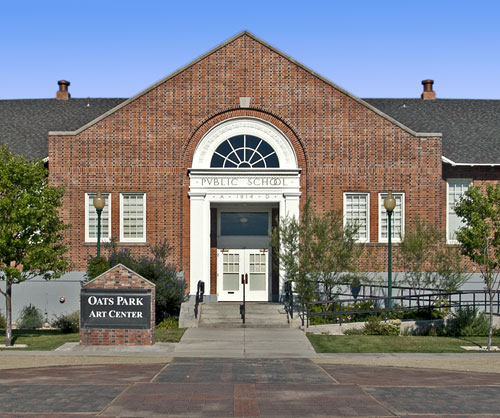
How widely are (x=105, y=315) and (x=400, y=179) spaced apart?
43.6 feet

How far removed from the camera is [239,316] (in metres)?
24.8

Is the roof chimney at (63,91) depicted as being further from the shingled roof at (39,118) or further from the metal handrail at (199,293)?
the metal handrail at (199,293)

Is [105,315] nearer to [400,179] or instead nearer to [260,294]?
[260,294]

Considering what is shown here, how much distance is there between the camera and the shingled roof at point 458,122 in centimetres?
2917

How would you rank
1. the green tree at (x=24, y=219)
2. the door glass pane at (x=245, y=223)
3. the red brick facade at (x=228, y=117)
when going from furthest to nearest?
the door glass pane at (x=245, y=223) → the red brick facade at (x=228, y=117) → the green tree at (x=24, y=219)

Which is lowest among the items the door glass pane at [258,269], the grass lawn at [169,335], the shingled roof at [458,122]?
the grass lawn at [169,335]

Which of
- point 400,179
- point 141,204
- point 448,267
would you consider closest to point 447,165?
point 400,179

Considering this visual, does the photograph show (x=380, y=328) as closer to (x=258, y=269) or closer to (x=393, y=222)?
(x=393, y=222)

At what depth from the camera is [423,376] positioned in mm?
15250

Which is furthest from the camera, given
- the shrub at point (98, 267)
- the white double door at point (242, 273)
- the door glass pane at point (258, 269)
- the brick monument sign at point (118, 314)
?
the door glass pane at point (258, 269)

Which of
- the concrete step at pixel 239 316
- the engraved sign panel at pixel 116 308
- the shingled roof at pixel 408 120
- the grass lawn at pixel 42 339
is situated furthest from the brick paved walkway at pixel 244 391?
the shingled roof at pixel 408 120

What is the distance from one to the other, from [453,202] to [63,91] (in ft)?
66.1

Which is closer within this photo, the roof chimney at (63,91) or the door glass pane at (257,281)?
the door glass pane at (257,281)

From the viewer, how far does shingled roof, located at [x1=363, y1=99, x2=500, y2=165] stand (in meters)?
29.2
